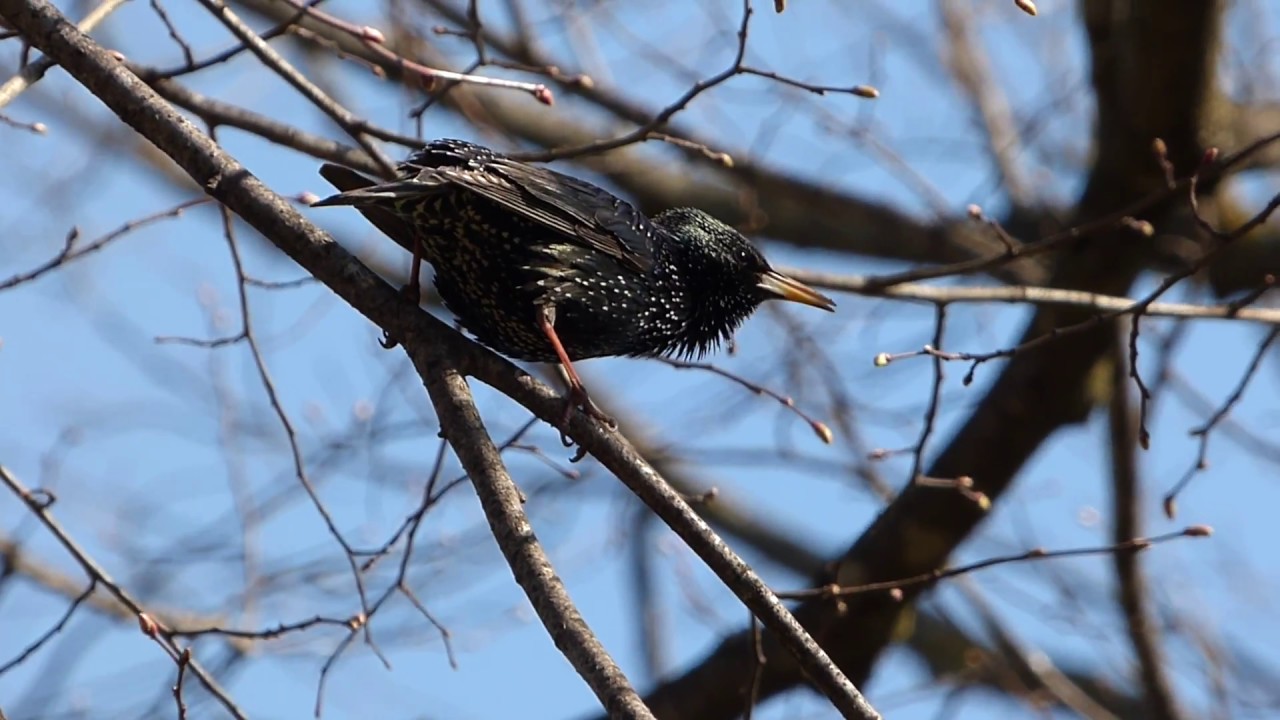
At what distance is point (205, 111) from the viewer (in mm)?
3643

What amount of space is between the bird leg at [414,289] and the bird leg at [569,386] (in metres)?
0.31

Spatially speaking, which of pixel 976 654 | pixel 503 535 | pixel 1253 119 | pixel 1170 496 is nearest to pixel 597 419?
pixel 503 535

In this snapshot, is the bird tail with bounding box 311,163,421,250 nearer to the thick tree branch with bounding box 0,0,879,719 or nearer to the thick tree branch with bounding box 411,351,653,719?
the thick tree branch with bounding box 0,0,879,719

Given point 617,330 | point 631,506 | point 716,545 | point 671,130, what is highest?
point 671,130

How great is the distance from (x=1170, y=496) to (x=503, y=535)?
1.82 meters

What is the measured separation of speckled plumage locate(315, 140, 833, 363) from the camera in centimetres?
345

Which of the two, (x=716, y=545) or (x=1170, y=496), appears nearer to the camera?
(x=716, y=545)

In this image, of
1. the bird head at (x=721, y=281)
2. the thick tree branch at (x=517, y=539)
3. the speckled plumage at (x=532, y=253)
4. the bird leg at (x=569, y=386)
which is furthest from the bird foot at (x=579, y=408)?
the bird head at (x=721, y=281)

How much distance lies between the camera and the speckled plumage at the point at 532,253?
345 cm

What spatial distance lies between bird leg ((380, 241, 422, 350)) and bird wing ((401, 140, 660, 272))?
0.22 metres

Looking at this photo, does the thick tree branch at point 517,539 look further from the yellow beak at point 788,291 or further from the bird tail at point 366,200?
the yellow beak at point 788,291

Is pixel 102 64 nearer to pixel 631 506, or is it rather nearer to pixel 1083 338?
pixel 1083 338

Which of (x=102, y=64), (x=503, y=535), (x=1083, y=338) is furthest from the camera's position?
(x=1083, y=338)

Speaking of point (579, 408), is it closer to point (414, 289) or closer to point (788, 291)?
point (414, 289)
